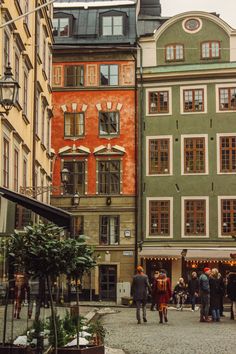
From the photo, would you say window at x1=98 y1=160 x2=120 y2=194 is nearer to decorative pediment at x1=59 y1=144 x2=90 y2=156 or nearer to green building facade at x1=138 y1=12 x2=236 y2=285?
decorative pediment at x1=59 y1=144 x2=90 y2=156

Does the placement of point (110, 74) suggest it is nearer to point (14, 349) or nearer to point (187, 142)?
point (187, 142)

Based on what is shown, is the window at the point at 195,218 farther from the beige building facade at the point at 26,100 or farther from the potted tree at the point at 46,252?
the potted tree at the point at 46,252

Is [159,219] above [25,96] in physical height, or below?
below

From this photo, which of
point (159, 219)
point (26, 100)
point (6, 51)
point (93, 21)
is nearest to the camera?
point (6, 51)

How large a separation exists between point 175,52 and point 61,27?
6.89 m

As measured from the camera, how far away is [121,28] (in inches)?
1826

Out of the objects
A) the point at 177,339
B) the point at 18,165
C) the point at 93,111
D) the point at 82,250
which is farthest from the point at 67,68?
the point at 82,250

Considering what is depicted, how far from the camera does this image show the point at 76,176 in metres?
45.1

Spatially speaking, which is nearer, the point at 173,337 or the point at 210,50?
the point at 173,337

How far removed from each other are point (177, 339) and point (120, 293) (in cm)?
2612

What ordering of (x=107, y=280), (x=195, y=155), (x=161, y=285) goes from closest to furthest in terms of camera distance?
(x=161, y=285), (x=107, y=280), (x=195, y=155)

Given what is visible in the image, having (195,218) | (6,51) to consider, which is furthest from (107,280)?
(6,51)

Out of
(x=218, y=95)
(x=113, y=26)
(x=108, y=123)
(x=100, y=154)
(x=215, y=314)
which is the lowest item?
(x=215, y=314)

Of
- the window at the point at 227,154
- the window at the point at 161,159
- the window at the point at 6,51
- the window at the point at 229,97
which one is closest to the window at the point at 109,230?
the window at the point at 161,159
